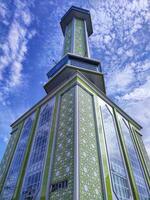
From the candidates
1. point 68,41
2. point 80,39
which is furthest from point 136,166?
point 68,41

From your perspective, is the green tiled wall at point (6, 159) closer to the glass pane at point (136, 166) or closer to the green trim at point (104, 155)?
the green trim at point (104, 155)

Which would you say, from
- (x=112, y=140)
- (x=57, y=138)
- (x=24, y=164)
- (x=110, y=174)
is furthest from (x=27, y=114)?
(x=110, y=174)

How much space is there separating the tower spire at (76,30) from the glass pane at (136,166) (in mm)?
10860

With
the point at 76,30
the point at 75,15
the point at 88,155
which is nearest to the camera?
the point at 88,155

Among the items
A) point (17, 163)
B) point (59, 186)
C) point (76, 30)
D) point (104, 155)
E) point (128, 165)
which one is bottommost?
point (59, 186)

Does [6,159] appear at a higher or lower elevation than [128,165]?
higher

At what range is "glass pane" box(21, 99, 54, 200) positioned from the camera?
11.4 meters

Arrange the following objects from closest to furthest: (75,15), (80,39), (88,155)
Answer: (88,155), (80,39), (75,15)

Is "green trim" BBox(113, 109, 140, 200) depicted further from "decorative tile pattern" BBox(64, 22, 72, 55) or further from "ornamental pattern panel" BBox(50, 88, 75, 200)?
"decorative tile pattern" BBox(64, 22, 72, 55)

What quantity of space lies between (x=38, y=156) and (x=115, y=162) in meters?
5.14

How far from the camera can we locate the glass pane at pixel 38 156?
11.4 m

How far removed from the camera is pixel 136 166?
611 inches

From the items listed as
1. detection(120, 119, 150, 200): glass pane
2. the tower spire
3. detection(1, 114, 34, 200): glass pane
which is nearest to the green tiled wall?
detection(1, 114, 34, 200): glass pane

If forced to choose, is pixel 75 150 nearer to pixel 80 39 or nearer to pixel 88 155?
pixel 88 155
